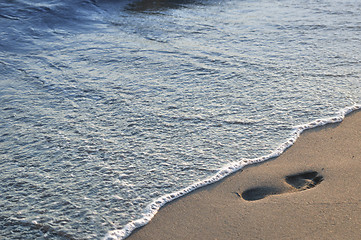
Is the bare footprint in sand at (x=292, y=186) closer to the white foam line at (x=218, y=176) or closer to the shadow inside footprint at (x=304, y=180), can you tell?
the shadow inside footprint at (x=304, y=180)

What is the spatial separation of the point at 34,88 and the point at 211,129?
2.14m

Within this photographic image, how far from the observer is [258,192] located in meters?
2.59

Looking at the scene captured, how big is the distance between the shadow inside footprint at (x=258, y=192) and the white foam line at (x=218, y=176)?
0.78 ft

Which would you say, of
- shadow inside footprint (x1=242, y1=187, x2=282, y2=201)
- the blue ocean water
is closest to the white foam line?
the blue ocean water

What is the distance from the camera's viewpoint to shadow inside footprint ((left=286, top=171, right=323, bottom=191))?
2.62 m

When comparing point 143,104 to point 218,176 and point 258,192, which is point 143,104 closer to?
point 218,176

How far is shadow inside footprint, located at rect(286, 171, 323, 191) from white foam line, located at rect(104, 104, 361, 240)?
0.95 feet

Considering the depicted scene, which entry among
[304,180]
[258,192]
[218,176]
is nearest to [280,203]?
[258,192]

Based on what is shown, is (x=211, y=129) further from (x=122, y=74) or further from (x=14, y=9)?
(x=14, y=9)

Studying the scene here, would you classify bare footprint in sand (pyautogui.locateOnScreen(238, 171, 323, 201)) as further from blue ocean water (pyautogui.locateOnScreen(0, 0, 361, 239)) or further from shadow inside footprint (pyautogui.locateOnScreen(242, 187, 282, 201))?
blue ocean water (pyautogui.locateOnScreen(0, 0, 361, 239))

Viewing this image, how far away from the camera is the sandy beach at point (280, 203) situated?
7.33 feet

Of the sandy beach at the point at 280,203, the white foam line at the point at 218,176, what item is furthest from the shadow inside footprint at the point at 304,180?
the white foam line at the point at 218,176

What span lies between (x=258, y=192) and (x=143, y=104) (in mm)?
1624

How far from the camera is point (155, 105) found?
12.2ft
